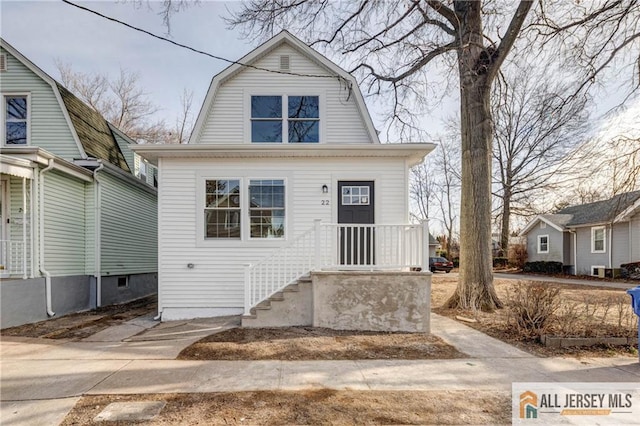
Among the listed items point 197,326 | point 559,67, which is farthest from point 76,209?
point 559,67

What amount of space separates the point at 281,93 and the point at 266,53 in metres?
1.18

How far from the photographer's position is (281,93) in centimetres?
875

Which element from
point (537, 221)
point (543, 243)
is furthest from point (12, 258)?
point (537, 221)

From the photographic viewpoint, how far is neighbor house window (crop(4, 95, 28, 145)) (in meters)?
9.40

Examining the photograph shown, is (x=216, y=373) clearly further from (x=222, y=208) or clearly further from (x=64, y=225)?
(x=64, y=225)

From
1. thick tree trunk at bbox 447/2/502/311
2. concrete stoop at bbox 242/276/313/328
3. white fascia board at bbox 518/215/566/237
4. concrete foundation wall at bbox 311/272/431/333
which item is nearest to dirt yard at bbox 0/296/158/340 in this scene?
concrete stoop at bbox 242/276/313/328

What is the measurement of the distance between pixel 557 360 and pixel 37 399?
21.5 ft

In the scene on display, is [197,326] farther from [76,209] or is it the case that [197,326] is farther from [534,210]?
[534,210]

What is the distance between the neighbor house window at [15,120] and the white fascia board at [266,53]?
5.24 metres

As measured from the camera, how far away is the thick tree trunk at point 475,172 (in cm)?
815

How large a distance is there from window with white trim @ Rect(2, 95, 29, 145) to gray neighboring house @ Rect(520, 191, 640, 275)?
2109cm

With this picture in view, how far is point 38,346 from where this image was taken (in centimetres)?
556

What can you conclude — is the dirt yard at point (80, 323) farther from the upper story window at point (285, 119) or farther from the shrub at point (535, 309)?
the shrub at point (535, 309)

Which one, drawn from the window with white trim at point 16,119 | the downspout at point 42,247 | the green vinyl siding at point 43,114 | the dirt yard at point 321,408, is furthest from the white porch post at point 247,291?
the window with white trim at point 16,119
